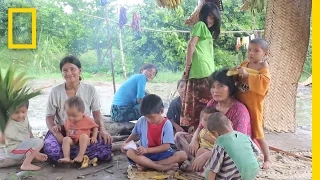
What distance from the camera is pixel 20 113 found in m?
3.86

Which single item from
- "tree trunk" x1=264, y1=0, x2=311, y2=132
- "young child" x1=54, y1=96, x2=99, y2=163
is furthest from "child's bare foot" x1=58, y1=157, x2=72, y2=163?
"tree trunk" x1=264, y1=0, x2=311, y2=132

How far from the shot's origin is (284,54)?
20.0 ft

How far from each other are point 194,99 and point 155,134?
74 cm

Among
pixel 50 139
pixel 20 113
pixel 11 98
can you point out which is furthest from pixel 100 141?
pixel 11 98

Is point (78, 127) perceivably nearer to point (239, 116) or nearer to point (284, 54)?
point (239, 116)

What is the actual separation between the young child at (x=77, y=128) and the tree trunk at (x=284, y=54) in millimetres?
3149

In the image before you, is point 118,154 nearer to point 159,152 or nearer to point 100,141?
point 100,141

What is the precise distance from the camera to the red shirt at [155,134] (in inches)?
147

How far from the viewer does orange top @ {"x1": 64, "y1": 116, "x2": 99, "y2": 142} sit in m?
3.96

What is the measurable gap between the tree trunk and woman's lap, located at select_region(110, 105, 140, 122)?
202 centimetres

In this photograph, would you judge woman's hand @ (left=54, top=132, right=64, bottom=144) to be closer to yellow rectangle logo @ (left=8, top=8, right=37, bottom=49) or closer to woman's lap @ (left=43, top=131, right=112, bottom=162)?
woman's lap @ (left=43, top=131, right=112, bottom=162)

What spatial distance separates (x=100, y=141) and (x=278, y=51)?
131 inches

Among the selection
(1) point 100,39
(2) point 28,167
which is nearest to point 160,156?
(2) point 28,167

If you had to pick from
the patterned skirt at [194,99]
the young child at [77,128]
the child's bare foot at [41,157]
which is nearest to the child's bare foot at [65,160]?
the young child at [77,128]
